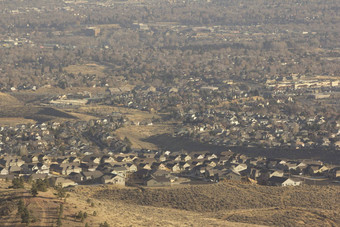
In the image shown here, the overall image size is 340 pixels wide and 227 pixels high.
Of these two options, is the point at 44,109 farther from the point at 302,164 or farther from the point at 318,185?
the point at 318,185

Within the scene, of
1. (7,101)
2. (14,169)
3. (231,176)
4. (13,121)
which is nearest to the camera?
(231,176)

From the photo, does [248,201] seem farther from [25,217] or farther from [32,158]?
[32,158]

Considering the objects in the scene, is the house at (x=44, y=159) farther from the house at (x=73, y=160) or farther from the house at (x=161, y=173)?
the house at (x=161, y=173)

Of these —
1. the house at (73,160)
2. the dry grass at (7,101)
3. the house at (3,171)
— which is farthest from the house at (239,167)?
the dry grass at (7,101)

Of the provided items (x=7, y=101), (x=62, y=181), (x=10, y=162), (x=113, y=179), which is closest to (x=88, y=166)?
(x=10, y=162)

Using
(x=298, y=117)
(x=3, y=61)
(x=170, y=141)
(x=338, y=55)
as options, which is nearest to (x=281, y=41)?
(x=338, y=55)

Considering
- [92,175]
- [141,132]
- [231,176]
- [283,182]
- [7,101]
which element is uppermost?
[283,182]

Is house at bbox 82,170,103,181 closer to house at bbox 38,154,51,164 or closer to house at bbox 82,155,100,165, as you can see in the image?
house at bbox 82,155,100,165

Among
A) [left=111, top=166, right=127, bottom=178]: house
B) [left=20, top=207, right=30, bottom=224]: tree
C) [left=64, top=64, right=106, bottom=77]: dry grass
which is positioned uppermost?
[left=20, top=207, right=30, bottom=224]: tree

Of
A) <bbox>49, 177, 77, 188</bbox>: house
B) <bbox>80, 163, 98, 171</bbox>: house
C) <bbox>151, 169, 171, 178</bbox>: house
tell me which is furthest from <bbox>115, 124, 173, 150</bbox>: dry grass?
<bbox>49, 177, 77, 188</bbox>: house
